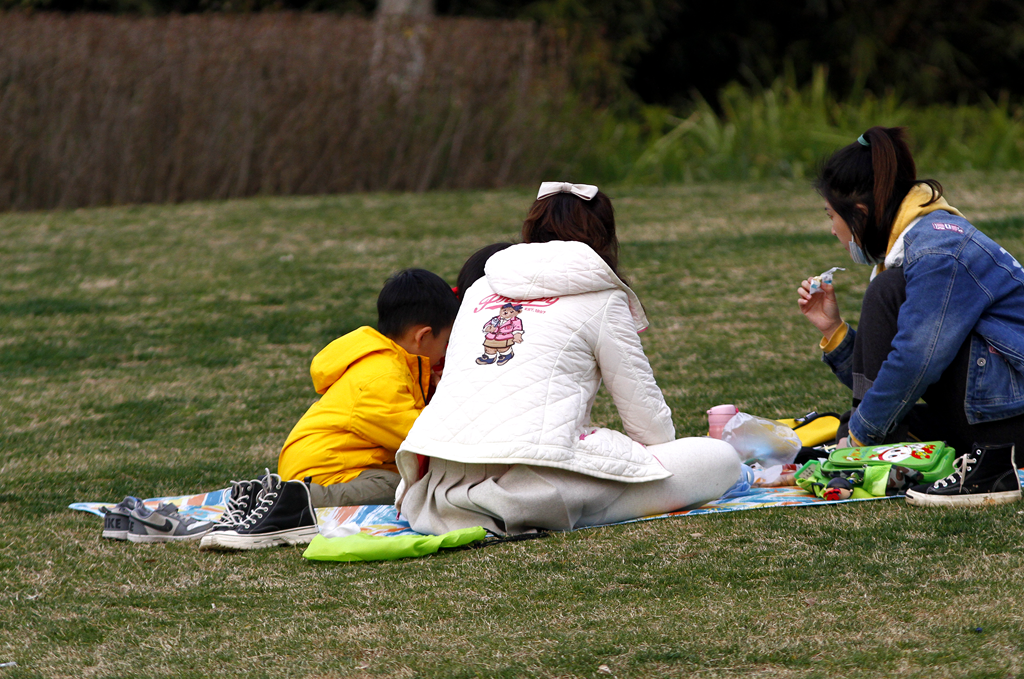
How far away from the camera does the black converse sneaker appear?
355 centimetres

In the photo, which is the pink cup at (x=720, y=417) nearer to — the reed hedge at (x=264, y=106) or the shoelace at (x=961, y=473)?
the shoelace at (x=961, y=473)

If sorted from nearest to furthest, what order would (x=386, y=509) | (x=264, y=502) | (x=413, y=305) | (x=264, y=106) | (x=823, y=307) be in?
(x=264, y=502)
(x=386, y=509)
(x=413, y=305)
(x=823, y=307)
(x=264, y=106)

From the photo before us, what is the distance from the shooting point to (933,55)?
61.9ft

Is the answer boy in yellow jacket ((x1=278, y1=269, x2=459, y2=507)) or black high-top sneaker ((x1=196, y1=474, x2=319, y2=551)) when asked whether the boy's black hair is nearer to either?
boy in yellow jacket ((x1=278, y1=269, x2=459, y2=507))

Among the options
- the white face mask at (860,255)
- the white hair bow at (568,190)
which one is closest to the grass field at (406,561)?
the white face mask at (860,255)

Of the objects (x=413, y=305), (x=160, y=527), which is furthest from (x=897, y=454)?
(x=160, y=527)

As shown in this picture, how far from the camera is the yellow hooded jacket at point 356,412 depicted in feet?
12.4

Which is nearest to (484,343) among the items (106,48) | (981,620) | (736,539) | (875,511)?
(736,539)

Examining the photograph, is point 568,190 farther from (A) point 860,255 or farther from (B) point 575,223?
(A) point 860,255

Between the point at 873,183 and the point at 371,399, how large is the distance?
169 centimetres

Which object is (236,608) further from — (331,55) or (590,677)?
(331,55)

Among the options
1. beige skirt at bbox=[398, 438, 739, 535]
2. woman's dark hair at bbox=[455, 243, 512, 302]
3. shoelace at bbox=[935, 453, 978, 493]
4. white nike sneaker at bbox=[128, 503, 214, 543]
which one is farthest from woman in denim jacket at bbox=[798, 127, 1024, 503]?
white nike sneaker at bbox=[128, 503, 214, 543]

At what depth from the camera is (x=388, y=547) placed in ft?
10.7

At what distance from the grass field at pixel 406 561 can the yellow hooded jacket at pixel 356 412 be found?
1.82 feet
